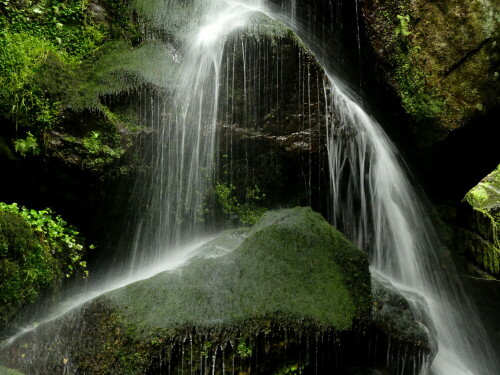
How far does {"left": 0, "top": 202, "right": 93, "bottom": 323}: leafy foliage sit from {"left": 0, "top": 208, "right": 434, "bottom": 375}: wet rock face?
0.73 metres

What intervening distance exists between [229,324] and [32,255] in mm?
2586

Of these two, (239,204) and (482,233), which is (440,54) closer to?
(482,233)

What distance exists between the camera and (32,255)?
4.34 metres

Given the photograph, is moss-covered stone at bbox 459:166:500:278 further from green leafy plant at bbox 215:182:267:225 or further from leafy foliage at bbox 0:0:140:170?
leafy foliage at bbox 0:0:140:170

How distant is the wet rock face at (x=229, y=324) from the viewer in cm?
325

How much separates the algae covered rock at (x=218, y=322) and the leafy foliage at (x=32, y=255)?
0.73m

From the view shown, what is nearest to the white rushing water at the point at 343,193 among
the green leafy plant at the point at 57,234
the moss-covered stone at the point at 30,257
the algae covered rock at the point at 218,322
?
the green leafy plant at the point at 57,234

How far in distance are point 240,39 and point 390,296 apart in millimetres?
4491

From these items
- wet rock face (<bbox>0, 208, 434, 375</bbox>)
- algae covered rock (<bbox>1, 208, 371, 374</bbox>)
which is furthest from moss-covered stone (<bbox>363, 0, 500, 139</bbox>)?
algae covered rock (<bbox>1, 208, 371, 374</bbox>)

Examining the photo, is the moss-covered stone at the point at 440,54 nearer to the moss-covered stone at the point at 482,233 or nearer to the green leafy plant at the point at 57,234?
the moss-covered stone at the point at 482,233

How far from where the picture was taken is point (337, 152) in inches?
251

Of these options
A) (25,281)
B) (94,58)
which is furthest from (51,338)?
(94,58)

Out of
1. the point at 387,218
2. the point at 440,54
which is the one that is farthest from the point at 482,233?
the point at 440,54

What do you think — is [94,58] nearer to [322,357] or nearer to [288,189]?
[288,189]
